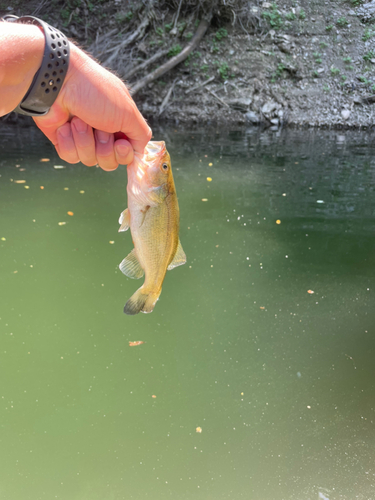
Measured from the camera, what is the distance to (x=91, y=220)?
4.57 m

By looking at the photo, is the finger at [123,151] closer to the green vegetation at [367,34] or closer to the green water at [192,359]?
the green water at [192,359]

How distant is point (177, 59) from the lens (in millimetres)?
11555

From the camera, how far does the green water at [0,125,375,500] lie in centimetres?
210

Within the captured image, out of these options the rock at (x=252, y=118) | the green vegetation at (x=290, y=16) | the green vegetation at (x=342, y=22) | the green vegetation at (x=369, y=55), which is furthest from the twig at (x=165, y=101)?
the green vegetation at (x=369, y=55)

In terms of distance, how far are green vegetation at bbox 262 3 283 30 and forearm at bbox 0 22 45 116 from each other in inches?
526

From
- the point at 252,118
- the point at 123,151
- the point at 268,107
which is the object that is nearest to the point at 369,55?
the point at 268,107

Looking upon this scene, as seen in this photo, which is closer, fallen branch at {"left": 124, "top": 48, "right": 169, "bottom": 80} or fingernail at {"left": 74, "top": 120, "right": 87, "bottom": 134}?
fingernail at {"left": 74, "top": 120, "right": 87, "bottom": 134}

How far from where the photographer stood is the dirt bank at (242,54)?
11.7 meters

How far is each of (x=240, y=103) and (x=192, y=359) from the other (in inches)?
407

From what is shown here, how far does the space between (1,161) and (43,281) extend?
3.86 meters

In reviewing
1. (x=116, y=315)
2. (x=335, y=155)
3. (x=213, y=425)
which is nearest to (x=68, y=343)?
(x=116, y=315)

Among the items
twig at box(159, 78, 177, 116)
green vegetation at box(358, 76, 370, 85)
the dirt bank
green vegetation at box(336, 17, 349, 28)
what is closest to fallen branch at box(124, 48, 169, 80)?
the dirt bank

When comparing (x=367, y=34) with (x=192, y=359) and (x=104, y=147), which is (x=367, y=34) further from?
(x=104, y=147)

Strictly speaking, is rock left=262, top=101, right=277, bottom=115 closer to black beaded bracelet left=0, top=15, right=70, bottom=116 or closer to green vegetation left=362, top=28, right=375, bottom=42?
green vegetation left=362, top=28, right=375, bottom=42
